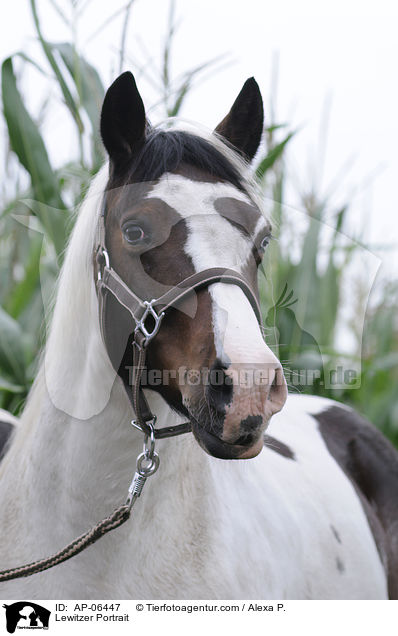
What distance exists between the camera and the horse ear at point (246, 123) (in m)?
1.41

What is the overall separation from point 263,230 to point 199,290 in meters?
0.25

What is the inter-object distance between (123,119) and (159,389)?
1.94 ft

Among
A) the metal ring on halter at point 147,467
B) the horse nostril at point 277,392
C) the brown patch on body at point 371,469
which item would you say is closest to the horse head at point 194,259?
the horse nostril at point 277,392

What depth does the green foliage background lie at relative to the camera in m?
2.42

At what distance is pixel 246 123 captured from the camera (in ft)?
4.72

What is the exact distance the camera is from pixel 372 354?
3.67 metres

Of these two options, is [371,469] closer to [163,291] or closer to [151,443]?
[151,443]

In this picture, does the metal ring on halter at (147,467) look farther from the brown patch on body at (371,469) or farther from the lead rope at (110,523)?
the brown patch on body at (371,469)

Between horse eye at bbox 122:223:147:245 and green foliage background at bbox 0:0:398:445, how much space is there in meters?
0.43

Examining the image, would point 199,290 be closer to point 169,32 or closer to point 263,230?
point 263,230

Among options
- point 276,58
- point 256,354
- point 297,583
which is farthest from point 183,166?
point 276,58
